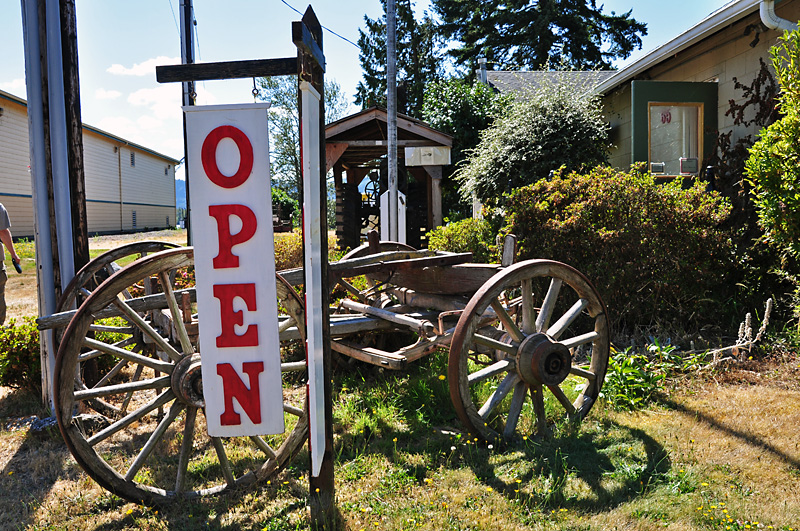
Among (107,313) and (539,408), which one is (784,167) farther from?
(107,313)

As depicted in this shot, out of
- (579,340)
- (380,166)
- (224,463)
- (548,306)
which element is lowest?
(224,463)

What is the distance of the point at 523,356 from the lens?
11.7 ft

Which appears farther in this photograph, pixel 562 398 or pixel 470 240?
pixel 470 240

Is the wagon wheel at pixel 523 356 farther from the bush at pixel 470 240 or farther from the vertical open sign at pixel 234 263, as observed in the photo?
the bush at pixel 470 240

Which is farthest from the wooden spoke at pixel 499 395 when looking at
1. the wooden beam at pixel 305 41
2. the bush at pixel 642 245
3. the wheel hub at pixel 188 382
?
the bush at pixel 642 245

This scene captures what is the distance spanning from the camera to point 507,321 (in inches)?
139

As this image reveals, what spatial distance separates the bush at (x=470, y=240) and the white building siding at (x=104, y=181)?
11666mm

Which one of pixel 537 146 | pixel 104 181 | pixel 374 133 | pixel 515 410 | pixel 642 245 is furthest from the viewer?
pixel 104 181

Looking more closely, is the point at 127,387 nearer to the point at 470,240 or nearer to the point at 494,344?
the point at 494,344

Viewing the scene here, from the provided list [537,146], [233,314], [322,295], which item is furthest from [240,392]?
[537,146]

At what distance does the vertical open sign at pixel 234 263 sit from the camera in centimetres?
257

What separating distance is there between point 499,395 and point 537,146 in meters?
5.71

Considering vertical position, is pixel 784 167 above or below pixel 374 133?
below

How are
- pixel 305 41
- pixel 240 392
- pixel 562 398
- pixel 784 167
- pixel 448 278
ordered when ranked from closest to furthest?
pixel 305 41 < pixel 240 392 < pixel 562 398 < pixel 448 278 < pixel 784 167
